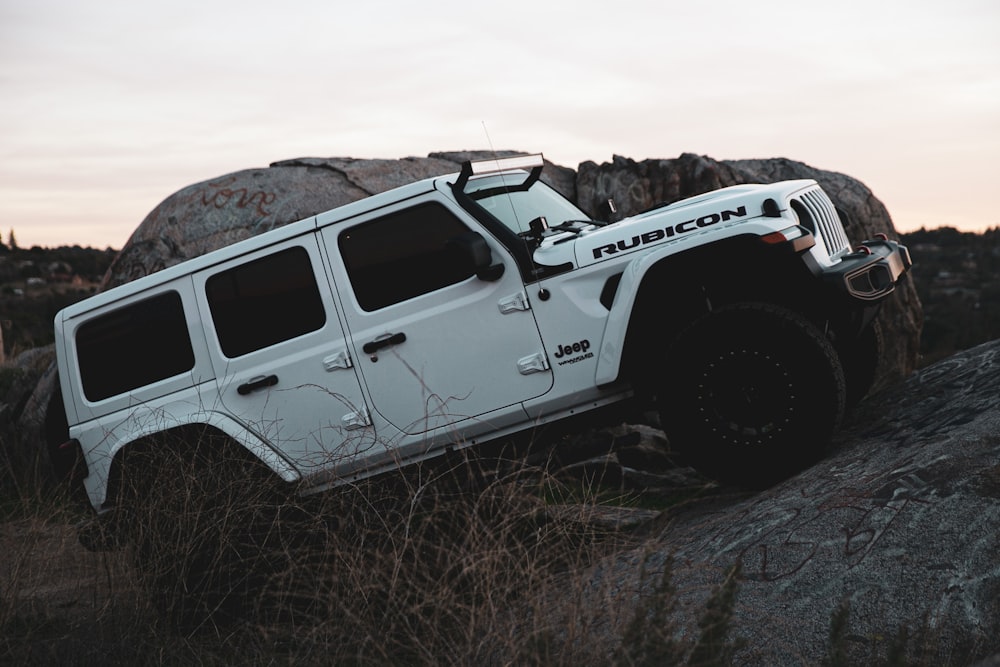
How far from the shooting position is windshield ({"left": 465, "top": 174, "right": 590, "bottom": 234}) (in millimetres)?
5754

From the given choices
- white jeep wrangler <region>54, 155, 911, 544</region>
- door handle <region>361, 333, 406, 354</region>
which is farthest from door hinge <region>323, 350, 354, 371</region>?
door handle <region>361, 333, 406, 354</region>

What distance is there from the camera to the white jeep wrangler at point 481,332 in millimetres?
4973

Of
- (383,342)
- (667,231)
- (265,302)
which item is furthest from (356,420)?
(667,231)

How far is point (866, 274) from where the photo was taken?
506cm

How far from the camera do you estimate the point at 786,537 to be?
433 centimetres

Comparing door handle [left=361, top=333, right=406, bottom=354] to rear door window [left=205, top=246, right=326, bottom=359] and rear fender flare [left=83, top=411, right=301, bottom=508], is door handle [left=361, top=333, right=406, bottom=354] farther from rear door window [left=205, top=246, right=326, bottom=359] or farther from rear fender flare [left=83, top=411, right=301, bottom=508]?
rear fender flare [left=83, top=411, right=301, bottom=508]

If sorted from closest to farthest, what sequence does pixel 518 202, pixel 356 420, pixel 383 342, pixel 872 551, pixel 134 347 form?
pixel 872 551, pixel 383 342, pixel 356 420, pixel 518 202, pixel 134 347

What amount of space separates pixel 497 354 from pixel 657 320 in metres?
0.88

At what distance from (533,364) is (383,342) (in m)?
0.86

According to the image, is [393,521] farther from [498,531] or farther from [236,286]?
[236,286]

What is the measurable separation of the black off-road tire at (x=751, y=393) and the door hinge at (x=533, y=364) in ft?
2.11

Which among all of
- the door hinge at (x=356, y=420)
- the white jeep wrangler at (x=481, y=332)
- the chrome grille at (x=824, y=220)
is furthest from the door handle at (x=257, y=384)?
the chrome grille at (x=824, y=220)

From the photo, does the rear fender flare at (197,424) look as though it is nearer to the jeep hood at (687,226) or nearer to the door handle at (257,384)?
the door handle at (257,384)

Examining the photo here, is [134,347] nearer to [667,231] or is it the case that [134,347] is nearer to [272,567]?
[272,567]
